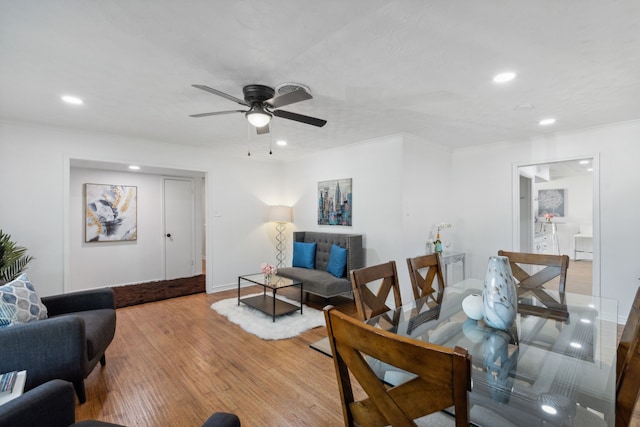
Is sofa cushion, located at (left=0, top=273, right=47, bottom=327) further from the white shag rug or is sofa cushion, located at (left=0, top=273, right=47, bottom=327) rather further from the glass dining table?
the glass dining table

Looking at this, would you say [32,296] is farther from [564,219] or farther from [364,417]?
[564,219]

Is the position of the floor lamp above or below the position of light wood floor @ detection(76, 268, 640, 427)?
above

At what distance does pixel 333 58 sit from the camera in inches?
82.6

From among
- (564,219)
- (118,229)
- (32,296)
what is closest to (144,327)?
(32,296)

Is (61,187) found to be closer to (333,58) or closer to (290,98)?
(290,98)

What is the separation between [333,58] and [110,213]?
5.11m

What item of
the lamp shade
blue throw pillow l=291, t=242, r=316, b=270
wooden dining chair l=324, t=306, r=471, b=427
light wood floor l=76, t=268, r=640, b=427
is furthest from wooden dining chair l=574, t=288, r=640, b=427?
the lamp shade

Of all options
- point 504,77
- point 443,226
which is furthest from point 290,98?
point 443,226

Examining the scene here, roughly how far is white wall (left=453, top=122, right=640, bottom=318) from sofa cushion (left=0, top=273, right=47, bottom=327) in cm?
514

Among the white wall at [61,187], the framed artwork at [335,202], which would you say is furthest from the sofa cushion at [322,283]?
the white wall at [61,187]

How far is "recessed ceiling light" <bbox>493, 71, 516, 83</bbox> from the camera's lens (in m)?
2.33

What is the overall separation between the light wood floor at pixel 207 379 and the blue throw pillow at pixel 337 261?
43.7 inches

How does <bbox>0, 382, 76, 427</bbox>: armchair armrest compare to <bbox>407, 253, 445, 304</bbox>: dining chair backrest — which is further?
<bbox>407, 253, 445, 304</bbox>: dining chair backrest

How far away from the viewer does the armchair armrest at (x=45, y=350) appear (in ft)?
5.81
